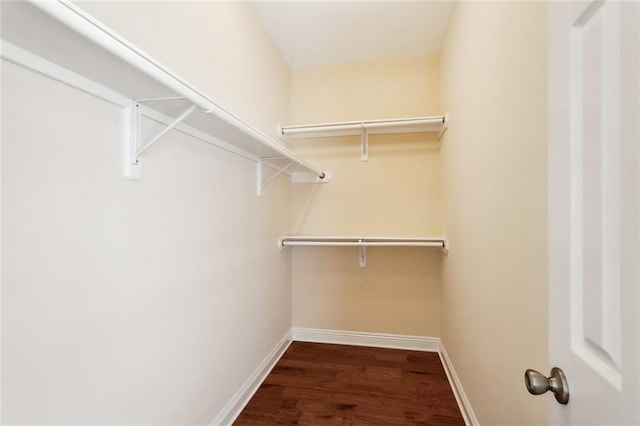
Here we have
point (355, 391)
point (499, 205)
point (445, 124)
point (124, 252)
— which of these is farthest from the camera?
point (445, 124)

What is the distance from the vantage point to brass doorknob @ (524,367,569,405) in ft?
1.71

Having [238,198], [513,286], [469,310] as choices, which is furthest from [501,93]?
[238,198]

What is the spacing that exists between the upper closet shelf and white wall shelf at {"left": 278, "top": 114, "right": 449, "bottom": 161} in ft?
3.66

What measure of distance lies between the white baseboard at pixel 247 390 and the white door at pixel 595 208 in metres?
1.49

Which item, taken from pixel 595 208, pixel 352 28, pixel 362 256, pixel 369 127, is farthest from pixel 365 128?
pixel 595 208

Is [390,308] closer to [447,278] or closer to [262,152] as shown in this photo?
[447,278]

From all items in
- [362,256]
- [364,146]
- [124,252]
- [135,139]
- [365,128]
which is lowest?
[362,256]

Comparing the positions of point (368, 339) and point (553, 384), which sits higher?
point (553, 384)

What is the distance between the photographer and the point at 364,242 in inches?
86.9

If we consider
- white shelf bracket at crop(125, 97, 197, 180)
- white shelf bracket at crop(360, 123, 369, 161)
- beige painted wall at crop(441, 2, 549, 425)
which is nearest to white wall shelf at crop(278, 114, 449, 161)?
white shelf bracket at crop(360, 123, 369, 161)

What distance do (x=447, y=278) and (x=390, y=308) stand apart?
1.99 feet

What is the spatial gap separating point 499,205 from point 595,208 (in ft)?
2.48

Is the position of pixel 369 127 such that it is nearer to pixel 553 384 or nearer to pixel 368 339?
pixel 368 339

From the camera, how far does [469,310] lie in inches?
61.0
